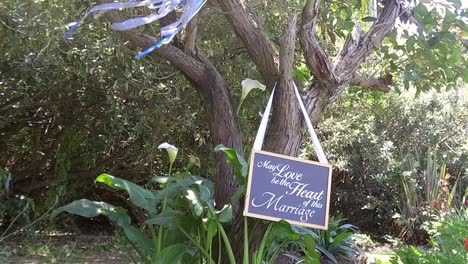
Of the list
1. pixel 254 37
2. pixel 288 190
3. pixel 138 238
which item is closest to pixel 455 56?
pixel 254 37

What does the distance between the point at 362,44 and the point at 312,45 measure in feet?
1.94

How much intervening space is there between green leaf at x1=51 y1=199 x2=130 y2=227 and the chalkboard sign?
86cm

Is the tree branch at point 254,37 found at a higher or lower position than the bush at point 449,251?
higher

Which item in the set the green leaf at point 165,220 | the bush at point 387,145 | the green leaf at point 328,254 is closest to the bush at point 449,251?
the green leaf at point 328,254

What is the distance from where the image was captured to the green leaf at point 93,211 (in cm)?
311

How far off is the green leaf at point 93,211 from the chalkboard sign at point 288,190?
86 cm

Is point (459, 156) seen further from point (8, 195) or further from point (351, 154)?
point (8, 195)

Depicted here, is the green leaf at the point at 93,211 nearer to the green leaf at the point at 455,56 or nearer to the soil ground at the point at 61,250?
the soil ground at the point at 61,250

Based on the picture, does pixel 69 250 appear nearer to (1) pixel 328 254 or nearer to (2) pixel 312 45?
(1) pixel 328 254

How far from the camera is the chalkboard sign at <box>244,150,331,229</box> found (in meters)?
2.89

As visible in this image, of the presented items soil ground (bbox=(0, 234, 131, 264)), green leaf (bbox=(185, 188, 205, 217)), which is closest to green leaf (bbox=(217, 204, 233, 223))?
green leaf (bbox=(185, 188, 205, 217))

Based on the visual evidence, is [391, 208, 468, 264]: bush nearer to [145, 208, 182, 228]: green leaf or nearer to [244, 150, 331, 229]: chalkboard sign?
[244, 150, 331, 229]: chalkboard sign

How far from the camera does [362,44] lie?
13.5ft

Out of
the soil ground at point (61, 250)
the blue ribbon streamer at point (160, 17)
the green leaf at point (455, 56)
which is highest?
the blue ribbon streamer at point (160, 17)
